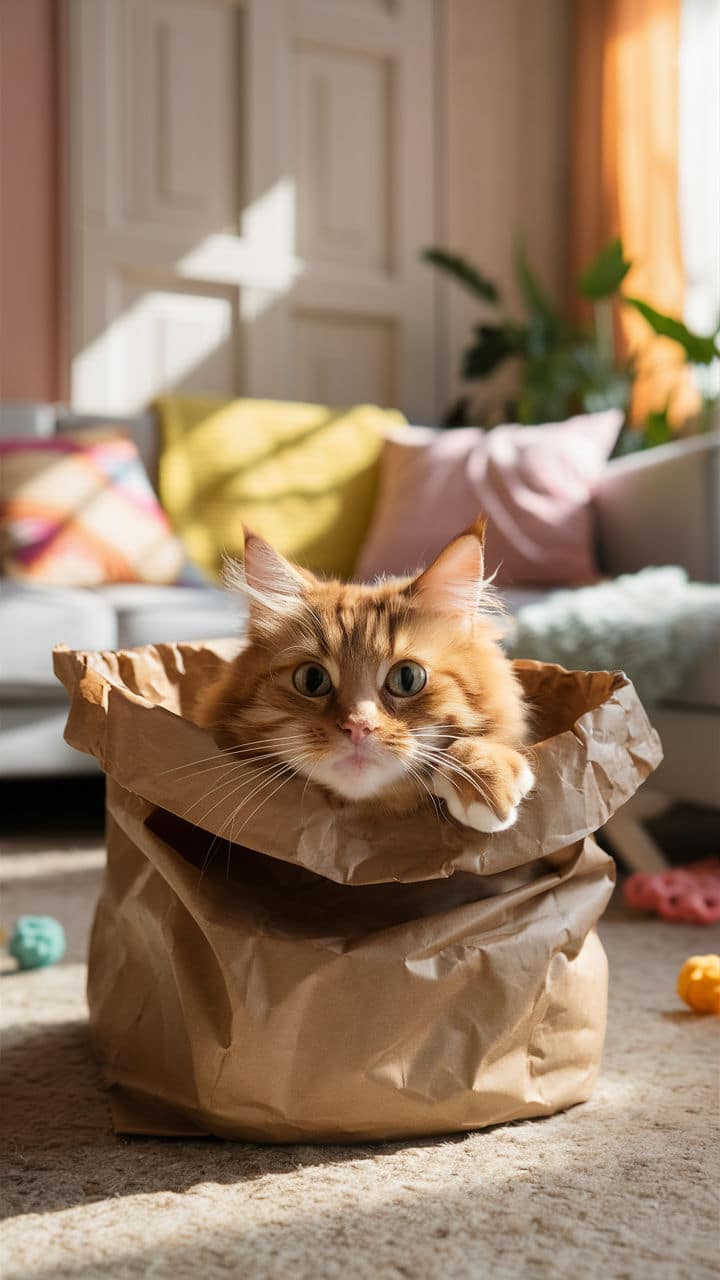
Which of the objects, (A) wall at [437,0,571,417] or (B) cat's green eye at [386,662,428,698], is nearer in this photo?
(B) cat's green eye at [386,662,428,698]

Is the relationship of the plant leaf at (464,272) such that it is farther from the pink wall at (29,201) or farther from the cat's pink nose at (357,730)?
the cat's pink nose at (357,730)

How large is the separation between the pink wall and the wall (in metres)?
1.47

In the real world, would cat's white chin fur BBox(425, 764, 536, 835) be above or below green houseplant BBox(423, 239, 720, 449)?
below

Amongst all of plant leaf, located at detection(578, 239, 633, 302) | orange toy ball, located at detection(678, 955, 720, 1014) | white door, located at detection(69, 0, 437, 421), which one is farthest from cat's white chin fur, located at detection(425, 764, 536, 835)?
white door, located at detection(69, 0, 437, 421)

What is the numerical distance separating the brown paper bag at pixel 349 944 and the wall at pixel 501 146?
3.57 metres

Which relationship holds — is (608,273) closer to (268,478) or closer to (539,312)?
(539,312)

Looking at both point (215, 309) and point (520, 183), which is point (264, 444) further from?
point (520, 183)

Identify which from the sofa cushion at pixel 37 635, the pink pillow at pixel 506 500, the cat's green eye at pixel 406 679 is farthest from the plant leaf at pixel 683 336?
the cat's green eye at pixel 406 679

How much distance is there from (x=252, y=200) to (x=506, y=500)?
1.81 metres

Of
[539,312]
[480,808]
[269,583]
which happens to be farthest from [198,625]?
[539,312]

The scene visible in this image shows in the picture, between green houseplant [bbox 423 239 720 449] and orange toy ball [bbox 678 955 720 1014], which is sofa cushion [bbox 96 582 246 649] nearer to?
orange toy ball [bbox 678 955 720 1014]

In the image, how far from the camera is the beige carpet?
2.50 feet

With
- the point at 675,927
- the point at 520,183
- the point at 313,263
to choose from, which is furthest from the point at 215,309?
the point at 675,927

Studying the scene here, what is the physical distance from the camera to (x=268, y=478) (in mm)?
3098
